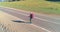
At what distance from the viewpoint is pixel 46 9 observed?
612 centimetres

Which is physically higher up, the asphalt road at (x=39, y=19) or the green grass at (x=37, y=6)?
the green grass at (x=37, y=6)

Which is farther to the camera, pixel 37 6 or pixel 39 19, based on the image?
pixel 39 19

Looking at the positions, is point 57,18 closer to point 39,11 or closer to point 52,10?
point 52,10

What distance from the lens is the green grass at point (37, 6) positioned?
19.2 feet

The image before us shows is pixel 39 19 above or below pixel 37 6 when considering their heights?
below

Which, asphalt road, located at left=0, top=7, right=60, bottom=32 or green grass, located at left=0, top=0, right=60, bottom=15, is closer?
asphalt road, located at left=0, top=7, right=60, bottom=32

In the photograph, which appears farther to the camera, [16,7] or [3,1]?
[16,7]

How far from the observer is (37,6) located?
6.23 metres

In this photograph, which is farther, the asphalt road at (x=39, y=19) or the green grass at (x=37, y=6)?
the green grass at (x=37, y=6)

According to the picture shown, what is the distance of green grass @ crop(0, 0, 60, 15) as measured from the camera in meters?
5.86

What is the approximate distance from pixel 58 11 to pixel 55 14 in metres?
0.11

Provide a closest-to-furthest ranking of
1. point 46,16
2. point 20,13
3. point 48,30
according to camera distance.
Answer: point 48,30, point 46,16, point 20,13

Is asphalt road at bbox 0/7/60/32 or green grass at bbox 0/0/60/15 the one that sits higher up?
green grass at bbox 0/0/60/15

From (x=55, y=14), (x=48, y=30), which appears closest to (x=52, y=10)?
(x=55, y=14)
